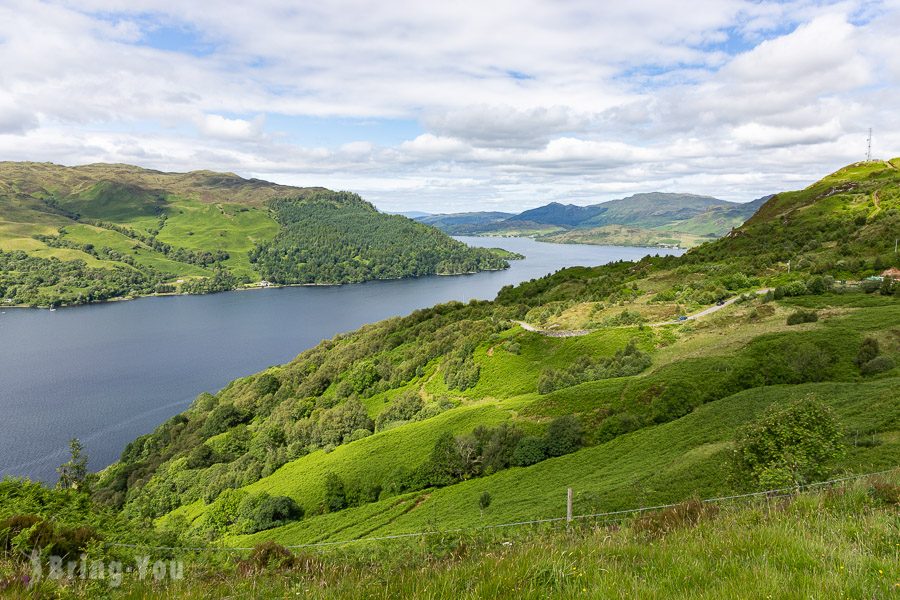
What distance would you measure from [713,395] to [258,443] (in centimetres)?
7028

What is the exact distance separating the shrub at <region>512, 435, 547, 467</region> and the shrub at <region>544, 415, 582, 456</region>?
613 mm

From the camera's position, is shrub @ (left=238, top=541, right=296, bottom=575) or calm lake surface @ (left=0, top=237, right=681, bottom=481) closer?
shrub @ (left=238, top=541, right=296, bottom=575)

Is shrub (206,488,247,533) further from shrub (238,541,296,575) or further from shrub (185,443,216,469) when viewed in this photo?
shrub (238,541,296,575)

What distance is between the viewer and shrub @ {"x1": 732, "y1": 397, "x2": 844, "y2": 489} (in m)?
21.7

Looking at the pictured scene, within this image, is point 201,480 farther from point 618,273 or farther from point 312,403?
point 618,273

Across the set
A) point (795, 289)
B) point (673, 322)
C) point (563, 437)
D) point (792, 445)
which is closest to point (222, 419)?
point (563, 437)

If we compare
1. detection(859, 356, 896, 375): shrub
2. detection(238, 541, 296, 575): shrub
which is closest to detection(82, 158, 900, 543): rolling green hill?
detection(859, 356, 896, 375): shrub

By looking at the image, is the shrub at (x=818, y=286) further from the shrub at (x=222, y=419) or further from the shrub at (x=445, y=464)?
the shrub at (x=222, y=419)

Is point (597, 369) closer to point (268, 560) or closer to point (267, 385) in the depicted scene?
point (268, 560)

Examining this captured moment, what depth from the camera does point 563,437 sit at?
45.6 metres

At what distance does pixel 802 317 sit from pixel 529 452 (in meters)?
37.4

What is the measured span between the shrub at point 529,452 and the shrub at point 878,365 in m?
29.2

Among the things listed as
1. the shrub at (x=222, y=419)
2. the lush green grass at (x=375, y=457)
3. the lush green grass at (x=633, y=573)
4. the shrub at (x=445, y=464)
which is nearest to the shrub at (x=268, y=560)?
the lush green grass at (x=633, y=573)

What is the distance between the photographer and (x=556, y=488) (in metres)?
36.4
